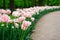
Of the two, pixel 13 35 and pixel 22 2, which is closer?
pixel 13 35

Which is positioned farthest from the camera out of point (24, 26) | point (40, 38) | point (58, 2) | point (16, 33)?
point (58, 2)

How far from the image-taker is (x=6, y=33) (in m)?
5.95

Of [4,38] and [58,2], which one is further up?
[4,38]

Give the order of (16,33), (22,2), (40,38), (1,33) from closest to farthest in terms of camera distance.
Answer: (1,33)
(16,33)
(40,38)
(22,2)

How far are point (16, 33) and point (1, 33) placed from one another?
1.91 feet

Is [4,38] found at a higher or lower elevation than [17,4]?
higher

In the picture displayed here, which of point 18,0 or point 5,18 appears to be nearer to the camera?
point 5,18

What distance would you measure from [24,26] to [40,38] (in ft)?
15.0

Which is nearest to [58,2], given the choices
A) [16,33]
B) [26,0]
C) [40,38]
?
[26,0]

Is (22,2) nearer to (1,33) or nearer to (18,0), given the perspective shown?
(18,0)

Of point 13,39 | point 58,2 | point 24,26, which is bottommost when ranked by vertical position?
point 58,2

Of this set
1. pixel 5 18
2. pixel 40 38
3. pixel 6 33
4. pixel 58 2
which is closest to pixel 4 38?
pixel 6 33

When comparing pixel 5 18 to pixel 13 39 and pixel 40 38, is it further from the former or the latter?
pixel 40 38

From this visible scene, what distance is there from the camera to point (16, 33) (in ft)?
20.7
